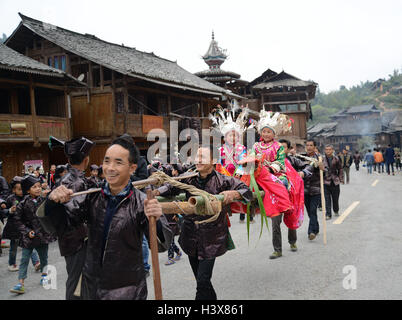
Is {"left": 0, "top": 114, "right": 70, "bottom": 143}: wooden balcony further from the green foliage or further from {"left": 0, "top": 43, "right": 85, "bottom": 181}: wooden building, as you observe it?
the green foliage

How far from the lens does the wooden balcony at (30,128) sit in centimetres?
1439

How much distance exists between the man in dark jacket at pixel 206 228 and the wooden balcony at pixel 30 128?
41.1 feet

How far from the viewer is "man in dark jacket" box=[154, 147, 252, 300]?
397 cm

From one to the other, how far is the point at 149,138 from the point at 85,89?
403 cm

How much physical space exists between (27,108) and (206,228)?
17.0m

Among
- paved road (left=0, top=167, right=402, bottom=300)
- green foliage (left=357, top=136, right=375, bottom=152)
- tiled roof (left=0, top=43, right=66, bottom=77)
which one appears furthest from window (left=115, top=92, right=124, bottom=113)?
green foliage (left=357, top=136, right=375, bottom=152)

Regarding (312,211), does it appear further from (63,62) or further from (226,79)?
(226,79)

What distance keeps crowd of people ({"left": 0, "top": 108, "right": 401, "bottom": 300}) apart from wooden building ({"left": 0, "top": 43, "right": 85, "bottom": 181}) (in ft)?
28.5

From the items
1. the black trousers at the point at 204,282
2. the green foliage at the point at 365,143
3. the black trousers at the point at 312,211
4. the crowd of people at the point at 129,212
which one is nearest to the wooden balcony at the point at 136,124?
the crowd of people at the point at 129,212

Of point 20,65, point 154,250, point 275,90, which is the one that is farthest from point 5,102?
point 275,90

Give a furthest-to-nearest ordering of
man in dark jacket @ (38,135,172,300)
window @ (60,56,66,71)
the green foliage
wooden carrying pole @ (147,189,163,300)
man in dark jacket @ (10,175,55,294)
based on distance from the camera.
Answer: the green foliage → window @ (60,56,66,71) → man in dark jacket @ (10,175,55,294) → man in dark jacket @ (38,135,172,300) → wooden carrying pole @ (147,189,163,300)

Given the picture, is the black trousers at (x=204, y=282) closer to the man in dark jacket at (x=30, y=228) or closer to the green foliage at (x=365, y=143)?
the man in dark jacket at (x=30, y=228)

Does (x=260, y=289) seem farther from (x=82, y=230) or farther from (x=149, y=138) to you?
(x=149, y=138)

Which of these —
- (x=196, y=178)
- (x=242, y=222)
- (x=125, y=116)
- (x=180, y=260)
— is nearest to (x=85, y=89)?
(x=125, y=116)
